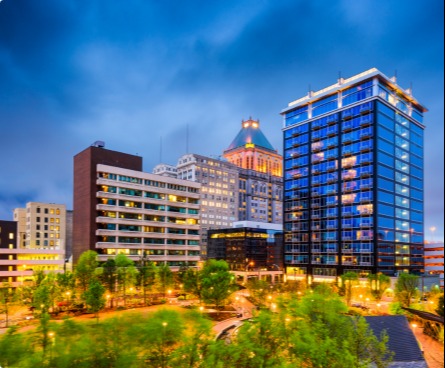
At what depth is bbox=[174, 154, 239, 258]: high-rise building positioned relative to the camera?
449 feet

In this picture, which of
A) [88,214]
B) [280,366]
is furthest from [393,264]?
[280,366]

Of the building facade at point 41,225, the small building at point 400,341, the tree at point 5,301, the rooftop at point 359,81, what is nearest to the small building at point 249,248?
the rooftop at point 359,81

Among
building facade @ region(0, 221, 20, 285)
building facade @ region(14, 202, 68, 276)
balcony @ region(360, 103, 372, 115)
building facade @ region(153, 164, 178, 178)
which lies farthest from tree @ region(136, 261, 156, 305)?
building facade @ region(153, 164, 178, 178)

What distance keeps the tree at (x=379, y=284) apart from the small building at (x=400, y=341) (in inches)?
1235

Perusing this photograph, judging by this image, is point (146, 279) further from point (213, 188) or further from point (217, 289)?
point (213, 188)

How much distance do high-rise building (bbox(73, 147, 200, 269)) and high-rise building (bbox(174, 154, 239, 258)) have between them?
52353mm

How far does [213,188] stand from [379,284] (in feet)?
290

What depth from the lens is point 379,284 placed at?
198ft

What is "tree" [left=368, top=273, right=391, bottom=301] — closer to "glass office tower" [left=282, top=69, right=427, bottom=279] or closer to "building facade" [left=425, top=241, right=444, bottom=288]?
"building facade" [left=425, top=241, right=444, bottom=288]

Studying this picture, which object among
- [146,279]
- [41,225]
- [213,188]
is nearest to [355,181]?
[146,279]

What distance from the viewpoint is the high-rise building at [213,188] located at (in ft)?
449

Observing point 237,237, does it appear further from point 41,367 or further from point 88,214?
point 41,367

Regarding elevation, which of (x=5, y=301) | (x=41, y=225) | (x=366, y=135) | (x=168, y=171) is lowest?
(x=5, y=301)

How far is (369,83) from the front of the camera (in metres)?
81.9
